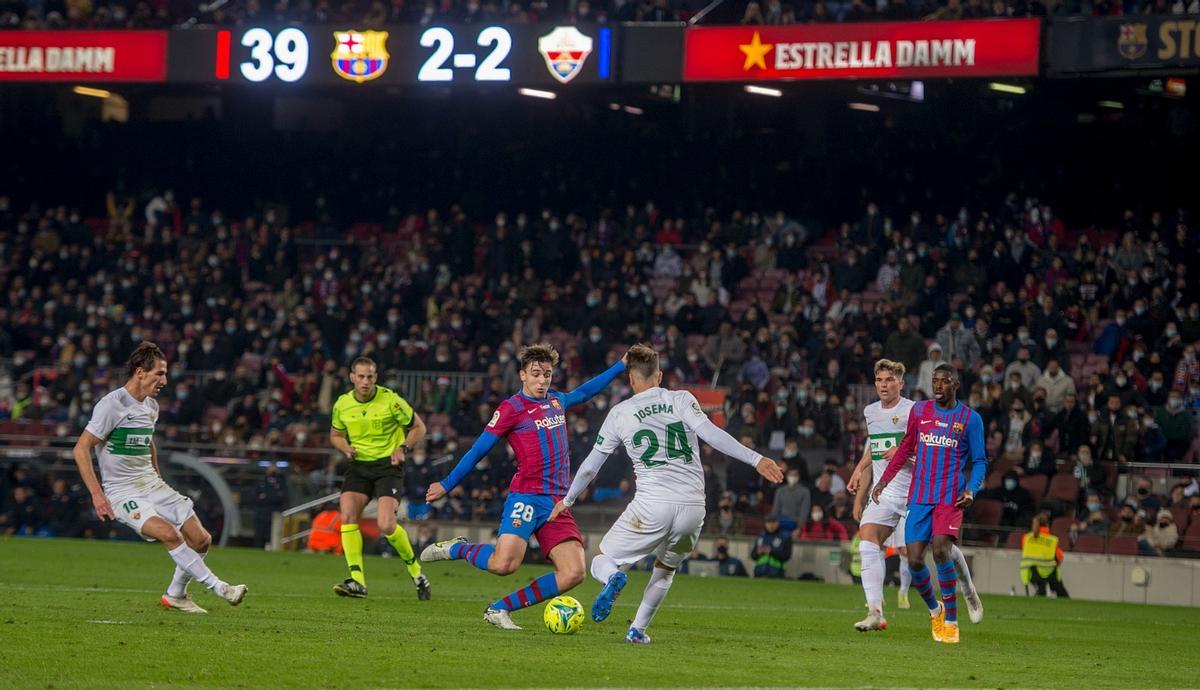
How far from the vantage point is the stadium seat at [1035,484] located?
2238 cm

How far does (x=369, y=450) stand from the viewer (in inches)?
577

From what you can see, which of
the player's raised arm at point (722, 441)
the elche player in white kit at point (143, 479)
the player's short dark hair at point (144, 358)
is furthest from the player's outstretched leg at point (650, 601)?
the player's short dark hair at point (144, 358)

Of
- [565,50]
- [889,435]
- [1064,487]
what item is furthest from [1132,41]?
[889,435]

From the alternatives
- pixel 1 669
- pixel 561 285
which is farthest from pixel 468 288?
pixel 1 669

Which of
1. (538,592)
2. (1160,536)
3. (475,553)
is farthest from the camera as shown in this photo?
(1160,536)

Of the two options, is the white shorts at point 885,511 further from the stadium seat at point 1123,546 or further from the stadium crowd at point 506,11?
the stadium crowd at point 506,11

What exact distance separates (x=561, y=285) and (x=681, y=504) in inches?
866

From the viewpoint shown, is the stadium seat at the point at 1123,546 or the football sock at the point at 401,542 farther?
the stadium seat at the point at 1123,546

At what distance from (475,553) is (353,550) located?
3687mm

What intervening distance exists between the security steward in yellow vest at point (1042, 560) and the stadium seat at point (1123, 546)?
2.23ft

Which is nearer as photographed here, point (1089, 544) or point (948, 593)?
point (948, 593)

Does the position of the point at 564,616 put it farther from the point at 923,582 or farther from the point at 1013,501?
the point at 1013,501

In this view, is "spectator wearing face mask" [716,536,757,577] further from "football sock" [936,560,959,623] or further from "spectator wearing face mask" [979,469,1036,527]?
"football sock" [936,560,959,623]

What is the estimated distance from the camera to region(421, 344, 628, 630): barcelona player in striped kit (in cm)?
1084
